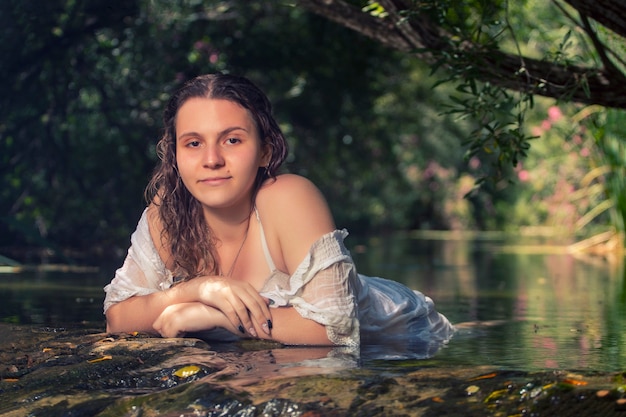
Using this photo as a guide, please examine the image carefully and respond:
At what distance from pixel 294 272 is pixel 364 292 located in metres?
0.52

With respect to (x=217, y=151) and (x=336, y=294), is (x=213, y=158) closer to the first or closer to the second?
(x=217, y=151)

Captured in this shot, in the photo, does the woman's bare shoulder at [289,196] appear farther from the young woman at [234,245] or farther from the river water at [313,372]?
the river water at [313,372]

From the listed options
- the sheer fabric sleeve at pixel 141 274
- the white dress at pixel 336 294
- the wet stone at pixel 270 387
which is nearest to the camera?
the wet stone at pixel 270 387

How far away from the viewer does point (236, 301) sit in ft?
11.6

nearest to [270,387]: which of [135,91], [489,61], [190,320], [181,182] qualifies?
[190,320]

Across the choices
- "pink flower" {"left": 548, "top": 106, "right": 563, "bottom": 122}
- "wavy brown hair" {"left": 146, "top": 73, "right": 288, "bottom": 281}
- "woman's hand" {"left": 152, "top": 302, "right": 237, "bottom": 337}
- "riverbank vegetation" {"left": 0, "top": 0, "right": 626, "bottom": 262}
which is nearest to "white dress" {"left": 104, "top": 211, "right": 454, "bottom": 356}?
"wavy brown hair" {"left": 146, "top": 73, "right": 288, "bottom": 281}

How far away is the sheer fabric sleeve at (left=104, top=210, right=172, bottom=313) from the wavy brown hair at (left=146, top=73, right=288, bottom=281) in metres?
0.06

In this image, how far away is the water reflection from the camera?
3473 mm

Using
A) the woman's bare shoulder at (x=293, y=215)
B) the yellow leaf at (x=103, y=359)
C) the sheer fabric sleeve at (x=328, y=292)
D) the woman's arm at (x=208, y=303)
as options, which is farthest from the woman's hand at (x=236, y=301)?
the yellow leaf at (x=103, y=359)

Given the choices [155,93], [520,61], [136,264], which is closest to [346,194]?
[155,93]

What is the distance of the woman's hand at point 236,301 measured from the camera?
3.54m

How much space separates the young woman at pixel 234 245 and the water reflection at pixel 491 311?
18cm

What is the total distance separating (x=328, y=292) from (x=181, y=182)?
34.7 inches

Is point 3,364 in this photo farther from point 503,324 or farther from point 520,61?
point 520,61
